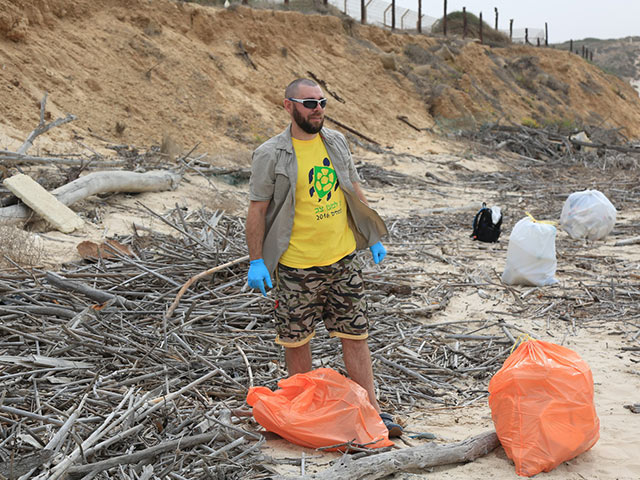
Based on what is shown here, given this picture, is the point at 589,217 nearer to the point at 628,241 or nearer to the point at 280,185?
the point at 628,241

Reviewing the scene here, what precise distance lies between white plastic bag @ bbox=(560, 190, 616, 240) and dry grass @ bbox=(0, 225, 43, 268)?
247 inches

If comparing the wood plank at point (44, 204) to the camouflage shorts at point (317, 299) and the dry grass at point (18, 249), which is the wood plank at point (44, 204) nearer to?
the dry grass at point (18, 249)

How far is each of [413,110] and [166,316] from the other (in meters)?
17.2

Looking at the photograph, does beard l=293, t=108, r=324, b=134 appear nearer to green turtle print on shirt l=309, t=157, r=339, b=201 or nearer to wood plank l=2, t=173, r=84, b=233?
green turtle print on shirt l=309, t=157, r=339, b=201

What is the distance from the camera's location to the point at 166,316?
407 centimetres

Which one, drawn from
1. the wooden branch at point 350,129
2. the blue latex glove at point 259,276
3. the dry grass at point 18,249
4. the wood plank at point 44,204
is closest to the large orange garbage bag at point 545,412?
the blue latex glove at point 259,276

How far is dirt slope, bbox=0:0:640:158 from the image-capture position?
11.6 metres

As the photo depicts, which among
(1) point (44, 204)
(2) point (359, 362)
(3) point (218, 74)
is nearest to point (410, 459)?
(2) point (359, 362)

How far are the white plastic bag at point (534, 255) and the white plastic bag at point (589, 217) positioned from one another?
7.46ft

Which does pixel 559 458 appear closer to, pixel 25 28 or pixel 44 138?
pixel 44 138

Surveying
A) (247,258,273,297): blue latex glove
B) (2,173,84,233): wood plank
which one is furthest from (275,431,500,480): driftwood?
(2,173,84,233): wood plank

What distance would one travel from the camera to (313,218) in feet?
10.3

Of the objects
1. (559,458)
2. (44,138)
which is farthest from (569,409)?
(44,138)

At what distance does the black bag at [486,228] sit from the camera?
26.0 feet
